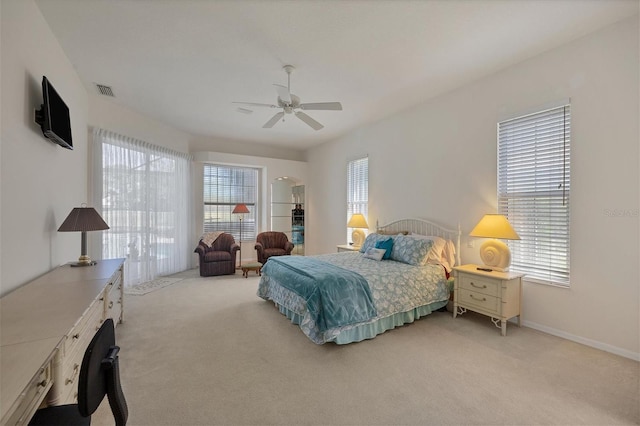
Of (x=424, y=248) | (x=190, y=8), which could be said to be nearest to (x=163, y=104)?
(x=190, y=8)

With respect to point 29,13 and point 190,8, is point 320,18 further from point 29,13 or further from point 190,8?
point 29,13

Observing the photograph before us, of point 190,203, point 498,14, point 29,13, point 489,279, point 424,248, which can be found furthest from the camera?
point 190,203

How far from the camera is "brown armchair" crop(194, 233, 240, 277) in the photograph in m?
5.70

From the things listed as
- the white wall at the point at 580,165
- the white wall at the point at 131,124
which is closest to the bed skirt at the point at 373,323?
the white wall at the point at 580,165

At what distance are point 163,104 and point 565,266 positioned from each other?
19.5 feet

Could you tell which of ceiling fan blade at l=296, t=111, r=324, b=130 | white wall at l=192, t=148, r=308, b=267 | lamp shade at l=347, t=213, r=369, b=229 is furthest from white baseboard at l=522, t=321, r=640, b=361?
white wall at l=192, t=148, r=308, b=267

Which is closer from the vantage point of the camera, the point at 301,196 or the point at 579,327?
the point at 579,327

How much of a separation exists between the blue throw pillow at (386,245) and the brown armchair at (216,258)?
3224 mm

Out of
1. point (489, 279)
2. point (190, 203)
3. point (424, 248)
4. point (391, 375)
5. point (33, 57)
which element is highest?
point (33, 57)

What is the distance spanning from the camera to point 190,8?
2432 millimetres

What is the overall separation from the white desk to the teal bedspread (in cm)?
180

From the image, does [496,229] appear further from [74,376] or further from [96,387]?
[74,376]

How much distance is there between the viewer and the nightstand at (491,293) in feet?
10.1

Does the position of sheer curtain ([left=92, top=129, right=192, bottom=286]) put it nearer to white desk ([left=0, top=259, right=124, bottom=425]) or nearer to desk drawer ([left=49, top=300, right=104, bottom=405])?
white desk ([left=0, top=259, right=124, bottom=425])
